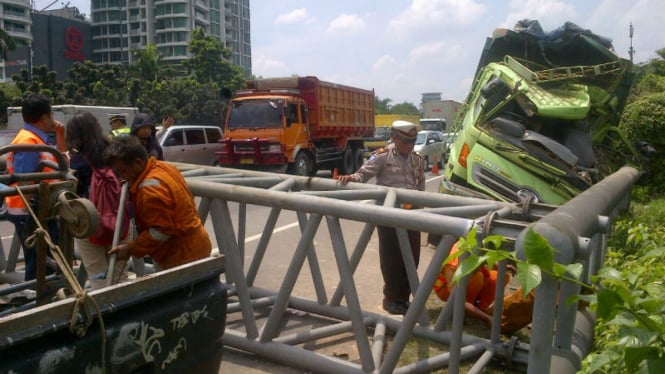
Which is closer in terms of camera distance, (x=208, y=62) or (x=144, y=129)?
(x=144, y=129)

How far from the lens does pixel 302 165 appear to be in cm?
1608

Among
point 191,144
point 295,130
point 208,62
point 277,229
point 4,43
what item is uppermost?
point 208,62

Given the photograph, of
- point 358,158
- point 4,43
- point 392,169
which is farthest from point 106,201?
point 4,43

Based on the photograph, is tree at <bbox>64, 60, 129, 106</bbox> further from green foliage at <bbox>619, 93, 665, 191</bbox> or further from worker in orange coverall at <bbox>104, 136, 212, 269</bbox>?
worker in orange coverall at <bbox>104, 136, 212, 269</bbox>

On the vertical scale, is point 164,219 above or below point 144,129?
below

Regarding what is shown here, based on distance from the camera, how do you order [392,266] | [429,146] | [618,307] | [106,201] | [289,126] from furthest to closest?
[429,146] → [289,126] → [392,266] → [106,201] → [618,307]

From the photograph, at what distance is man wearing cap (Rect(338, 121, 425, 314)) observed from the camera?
15.6ft

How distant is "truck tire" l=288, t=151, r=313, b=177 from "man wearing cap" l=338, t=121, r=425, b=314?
34.0 ft

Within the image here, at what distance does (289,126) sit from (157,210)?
1205 centimetres

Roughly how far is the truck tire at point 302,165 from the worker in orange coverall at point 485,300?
445 inches

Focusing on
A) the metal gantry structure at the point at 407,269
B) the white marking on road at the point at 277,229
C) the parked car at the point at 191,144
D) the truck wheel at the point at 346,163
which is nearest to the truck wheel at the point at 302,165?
the parked car at the point at 191,144

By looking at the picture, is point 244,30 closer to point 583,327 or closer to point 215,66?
point 215,66

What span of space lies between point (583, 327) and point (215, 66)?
4695cm

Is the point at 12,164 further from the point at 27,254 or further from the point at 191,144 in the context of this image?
the point at 191,144
